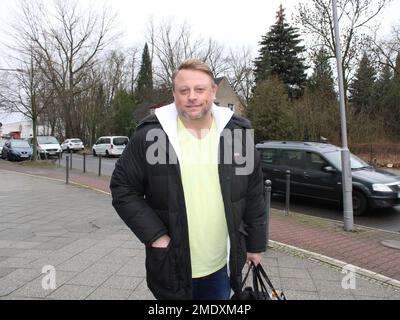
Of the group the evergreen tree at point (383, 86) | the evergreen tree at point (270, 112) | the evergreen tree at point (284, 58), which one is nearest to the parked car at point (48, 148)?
the evergreen tree at point (270, 112)

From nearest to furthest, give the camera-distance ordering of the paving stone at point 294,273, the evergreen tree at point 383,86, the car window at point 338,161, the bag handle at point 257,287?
the bag handle at point 257,287 < the paving stone at point 294,273 < the car window at point 338,161 < the evergreen tree at point 383,86

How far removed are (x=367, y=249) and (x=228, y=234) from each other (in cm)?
447

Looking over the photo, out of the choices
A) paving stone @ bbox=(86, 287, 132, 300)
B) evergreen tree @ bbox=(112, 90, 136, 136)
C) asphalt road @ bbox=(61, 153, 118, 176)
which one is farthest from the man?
evergreen tree @ bbox=(112, 90, 136, 136)

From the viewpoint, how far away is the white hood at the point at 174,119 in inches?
92.0

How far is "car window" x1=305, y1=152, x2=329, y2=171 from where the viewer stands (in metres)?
9.96

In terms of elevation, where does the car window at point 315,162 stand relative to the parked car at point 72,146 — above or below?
below

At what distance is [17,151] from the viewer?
25672mm

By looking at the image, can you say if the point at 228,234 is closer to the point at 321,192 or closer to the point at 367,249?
the point at 367,249

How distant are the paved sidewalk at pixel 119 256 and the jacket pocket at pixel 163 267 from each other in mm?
1790

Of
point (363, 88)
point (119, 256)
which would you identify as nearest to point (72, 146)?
point (363, 88)

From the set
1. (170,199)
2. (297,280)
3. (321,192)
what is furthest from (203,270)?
(321,192)

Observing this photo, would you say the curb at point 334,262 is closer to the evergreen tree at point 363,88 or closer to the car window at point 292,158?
the car window at point 292,158

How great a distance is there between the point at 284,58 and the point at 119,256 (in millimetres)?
38099

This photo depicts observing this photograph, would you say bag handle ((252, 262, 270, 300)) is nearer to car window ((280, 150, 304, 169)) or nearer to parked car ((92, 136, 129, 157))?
car window ((280, 150, 304, 169))
